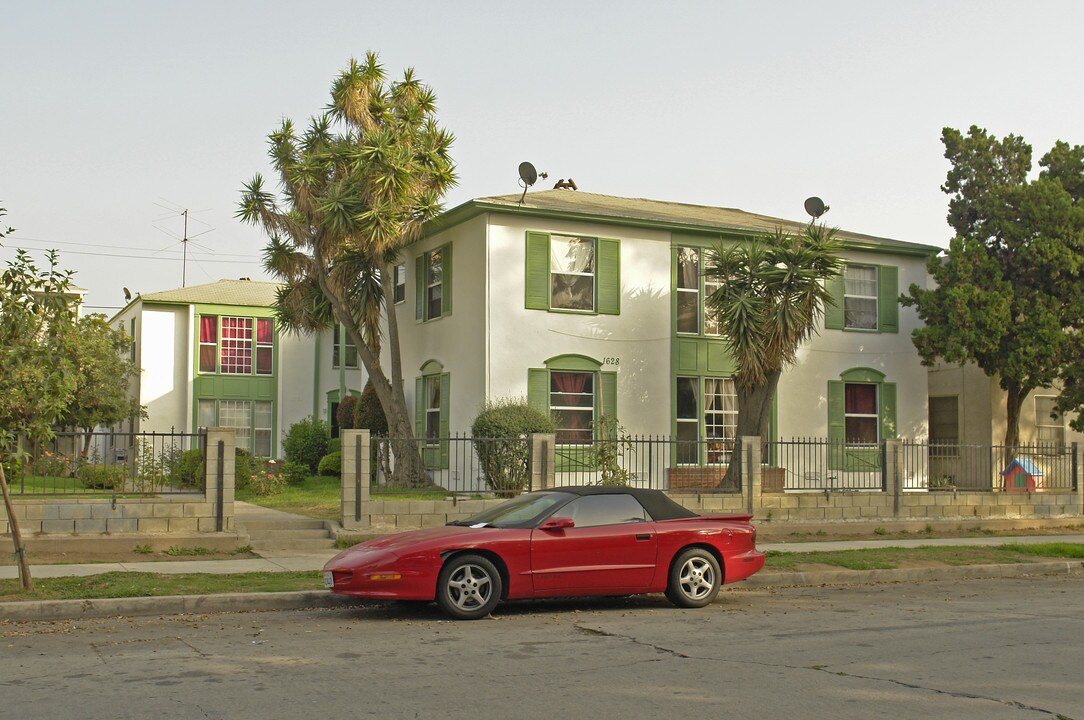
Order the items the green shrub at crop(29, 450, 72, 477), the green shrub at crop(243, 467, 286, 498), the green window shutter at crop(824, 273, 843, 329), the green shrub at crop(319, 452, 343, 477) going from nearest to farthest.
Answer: the green shrub at crop(29, 450, 72, 477), the green shrub at crop(243, 467, 286, 498), the green window shutter at crop(824, 273, 843, 329), the green shrub at crop(319, 452, 343, 477)

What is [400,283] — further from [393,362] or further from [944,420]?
[944,420]

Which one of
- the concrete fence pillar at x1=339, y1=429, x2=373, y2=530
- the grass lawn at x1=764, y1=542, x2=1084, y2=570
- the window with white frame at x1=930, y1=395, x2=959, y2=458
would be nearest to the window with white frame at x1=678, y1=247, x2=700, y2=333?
the window with white frame at x1=930, y1=395, x2=959, y2=458

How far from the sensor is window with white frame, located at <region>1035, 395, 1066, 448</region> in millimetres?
28297

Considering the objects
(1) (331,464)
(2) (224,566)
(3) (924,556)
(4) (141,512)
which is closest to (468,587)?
(2) (224,566)

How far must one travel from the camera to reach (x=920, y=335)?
24781 millimetres

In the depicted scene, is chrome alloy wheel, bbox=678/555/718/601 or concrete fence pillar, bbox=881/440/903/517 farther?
concrete fence pillar, bbox=881/440/903/517

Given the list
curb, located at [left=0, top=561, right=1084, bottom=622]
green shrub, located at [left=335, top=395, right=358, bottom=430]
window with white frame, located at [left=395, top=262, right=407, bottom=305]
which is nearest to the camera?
curb, located at [left=0, top=561, right=1084, bottom=622]

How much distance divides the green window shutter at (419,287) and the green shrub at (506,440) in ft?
14.3

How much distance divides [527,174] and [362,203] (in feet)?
11.1

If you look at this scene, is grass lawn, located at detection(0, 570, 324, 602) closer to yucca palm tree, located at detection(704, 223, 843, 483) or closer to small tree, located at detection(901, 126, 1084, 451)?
yucca palm tree, located at detection(704, 223, 843, 483)

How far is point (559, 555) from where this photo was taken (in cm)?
1084

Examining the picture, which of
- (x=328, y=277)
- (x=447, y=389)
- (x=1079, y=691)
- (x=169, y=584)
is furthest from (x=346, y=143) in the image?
(x=1079, y=691)

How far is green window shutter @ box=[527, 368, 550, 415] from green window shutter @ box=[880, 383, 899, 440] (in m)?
8.60

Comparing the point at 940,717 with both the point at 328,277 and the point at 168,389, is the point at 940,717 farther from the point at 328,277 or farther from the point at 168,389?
the point at 168,389
